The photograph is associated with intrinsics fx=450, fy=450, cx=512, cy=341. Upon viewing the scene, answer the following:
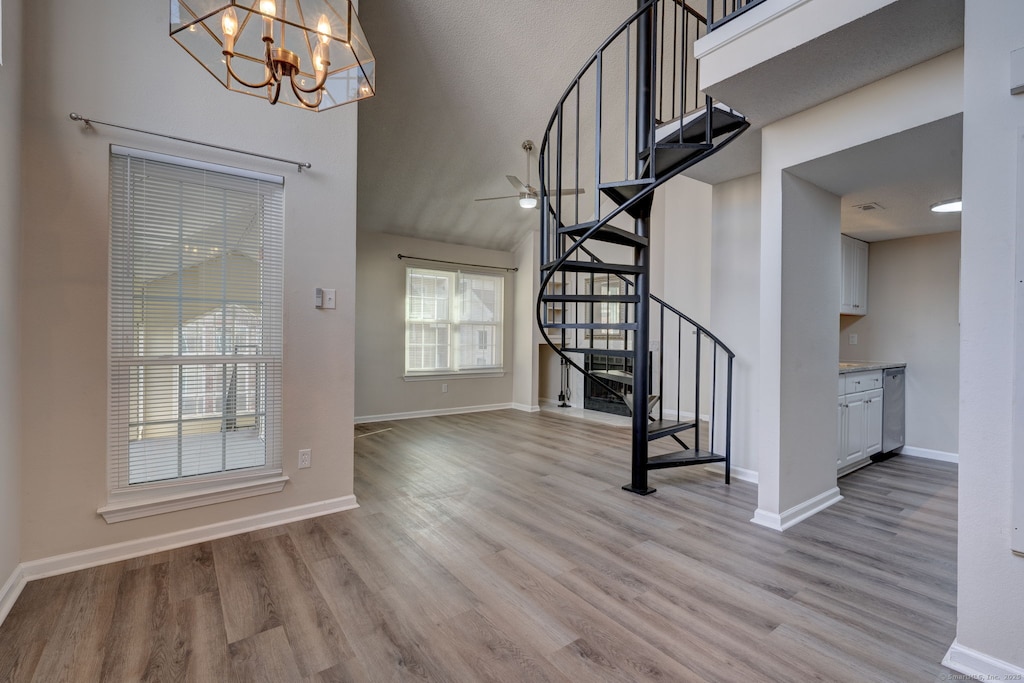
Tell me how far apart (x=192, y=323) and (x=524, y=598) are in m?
2.27

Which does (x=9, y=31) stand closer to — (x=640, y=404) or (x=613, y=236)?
(x=613, y=236)

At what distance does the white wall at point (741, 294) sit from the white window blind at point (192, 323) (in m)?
3.37

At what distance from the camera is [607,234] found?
2.92 metres

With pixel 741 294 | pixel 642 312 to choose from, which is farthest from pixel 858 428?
pixel 642 312

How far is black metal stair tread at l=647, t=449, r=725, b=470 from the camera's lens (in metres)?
3.38

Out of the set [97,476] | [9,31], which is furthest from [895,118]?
[97,476]

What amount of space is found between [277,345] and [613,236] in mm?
2238

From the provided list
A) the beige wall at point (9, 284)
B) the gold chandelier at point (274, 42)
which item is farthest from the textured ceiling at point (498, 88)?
the beige wall at point (9, 284)

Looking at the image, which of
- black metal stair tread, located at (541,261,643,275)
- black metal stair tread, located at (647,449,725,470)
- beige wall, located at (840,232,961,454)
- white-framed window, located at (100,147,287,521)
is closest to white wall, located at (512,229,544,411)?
black metal stair tread, located at (647,449,725,470)

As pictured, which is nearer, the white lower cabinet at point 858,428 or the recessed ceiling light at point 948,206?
the recessed ceiling light at point 948,206

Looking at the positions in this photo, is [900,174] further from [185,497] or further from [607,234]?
[185,497]

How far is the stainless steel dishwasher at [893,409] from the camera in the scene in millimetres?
4141

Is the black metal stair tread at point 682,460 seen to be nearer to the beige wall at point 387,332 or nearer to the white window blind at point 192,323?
the white window blind at point 192,323

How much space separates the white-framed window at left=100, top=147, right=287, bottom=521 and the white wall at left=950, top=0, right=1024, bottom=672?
10.5ft
